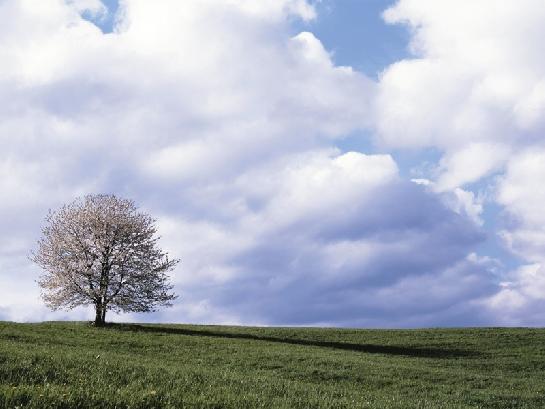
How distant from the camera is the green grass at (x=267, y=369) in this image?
44.9ft

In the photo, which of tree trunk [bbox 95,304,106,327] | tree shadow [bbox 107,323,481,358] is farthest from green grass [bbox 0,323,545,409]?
tree trunk [bbox 95,304,106,327]

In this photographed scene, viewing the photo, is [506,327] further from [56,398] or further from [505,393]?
[56,398]

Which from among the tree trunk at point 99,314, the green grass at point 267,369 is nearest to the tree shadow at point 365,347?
the green grass at point 267,369

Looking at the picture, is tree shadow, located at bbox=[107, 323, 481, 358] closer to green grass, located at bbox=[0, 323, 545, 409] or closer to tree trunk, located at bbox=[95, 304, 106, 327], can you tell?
green grass, located at bbox=[0, 323, 545, 409]

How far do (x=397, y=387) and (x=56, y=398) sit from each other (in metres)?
18.4

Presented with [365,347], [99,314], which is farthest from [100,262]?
[365,347]

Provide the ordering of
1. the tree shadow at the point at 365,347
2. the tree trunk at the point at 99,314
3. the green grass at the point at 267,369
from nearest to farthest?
1. the green grass at the point at 267,369
2. the tree shadow at the point at 365,347
3. the tree trunk at the point at 99,314

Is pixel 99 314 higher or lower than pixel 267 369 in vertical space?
higher

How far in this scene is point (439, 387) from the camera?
27.1m

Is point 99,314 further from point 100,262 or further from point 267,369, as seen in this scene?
point 267,369

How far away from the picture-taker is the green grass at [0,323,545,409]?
13695 millimetres

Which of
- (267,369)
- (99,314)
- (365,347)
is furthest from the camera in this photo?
(99,314)

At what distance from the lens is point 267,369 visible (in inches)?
1237

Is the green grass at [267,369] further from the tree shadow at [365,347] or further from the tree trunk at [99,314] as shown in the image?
the tree trunk at [99,314]
